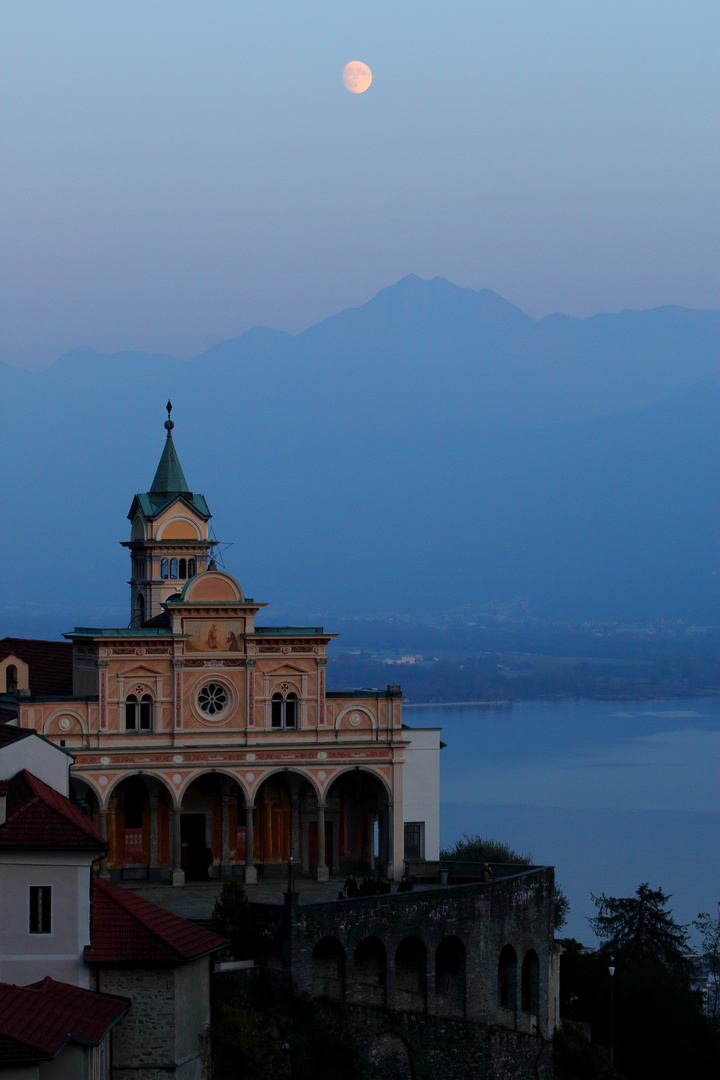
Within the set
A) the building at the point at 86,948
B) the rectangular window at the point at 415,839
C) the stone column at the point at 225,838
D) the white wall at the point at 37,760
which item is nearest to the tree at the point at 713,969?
the rectangular window at the point at 415,839

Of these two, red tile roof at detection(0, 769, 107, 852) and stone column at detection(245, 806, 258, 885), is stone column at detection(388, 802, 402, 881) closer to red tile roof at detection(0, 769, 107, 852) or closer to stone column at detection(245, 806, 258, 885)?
stone column at detection(245, 806, 258, 885)

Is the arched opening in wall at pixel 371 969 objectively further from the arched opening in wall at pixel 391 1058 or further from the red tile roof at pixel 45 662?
the red tile roof at pixel 45 662

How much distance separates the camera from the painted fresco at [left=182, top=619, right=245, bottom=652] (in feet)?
184

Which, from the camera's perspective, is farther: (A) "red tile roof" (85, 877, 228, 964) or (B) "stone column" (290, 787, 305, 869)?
(B) "stone column" (290, 787, 305, 869)

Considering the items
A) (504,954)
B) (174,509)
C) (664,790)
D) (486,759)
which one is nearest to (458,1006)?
(504,954)

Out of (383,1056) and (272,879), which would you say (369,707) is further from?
(383,1056)

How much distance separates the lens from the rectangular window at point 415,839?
57562mm

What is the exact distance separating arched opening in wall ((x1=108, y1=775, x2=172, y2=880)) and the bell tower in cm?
1280

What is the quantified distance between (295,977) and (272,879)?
11594mm

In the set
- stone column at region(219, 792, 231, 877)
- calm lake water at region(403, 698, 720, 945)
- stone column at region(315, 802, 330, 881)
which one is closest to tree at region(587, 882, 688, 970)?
stone column at region(315, 802, 330, 881)

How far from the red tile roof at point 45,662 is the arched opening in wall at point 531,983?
18.3 metres

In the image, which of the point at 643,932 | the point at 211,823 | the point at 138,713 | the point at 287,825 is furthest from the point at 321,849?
the point at 643,932

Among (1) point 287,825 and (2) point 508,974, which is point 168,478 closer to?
(1) point 287,825

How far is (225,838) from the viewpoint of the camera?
56.6 meters
